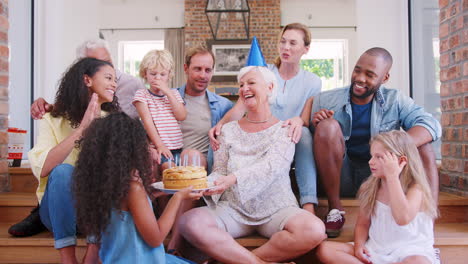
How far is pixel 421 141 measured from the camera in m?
2.02

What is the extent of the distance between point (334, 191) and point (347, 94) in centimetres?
59

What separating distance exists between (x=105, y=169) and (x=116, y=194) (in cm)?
10

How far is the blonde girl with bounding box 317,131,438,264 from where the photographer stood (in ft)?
5.43

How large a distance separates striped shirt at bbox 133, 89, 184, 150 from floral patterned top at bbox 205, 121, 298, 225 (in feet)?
1.29

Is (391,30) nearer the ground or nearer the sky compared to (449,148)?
nearer the sky

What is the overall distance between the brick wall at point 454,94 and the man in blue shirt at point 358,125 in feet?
1.19

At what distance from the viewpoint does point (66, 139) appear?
1816 mm

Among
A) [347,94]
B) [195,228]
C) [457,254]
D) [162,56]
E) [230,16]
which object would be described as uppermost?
[230,16]

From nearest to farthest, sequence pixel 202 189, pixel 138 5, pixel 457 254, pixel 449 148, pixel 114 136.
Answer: pixel 114 136 → pixel 202 189 → pixel 457 254 → pixel 449 148 → pixel 138 5

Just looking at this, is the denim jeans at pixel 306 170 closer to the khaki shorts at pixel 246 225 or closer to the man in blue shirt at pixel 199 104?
the khaki shorts at pixel 246 225

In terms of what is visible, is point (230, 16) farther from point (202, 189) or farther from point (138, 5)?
point (202, 189)

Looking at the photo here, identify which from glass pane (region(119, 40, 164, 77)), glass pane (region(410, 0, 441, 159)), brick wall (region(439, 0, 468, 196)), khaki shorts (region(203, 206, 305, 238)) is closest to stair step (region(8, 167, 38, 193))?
khaki shorts (region(203, 206, 305, 238))

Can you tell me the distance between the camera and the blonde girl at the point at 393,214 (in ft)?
5.43

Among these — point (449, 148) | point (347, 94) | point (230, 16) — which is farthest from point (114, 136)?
point (230, 16)
